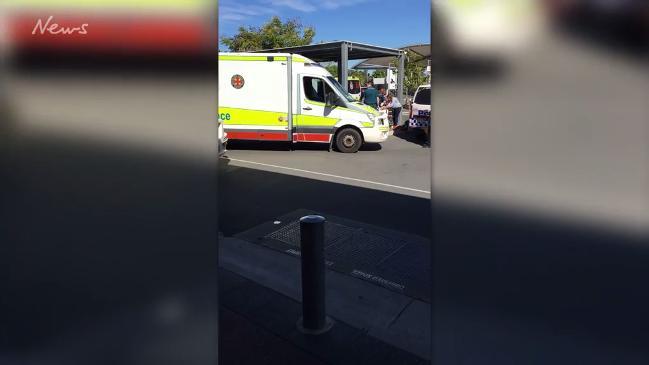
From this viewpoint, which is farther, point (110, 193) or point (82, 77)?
point (110, 193)

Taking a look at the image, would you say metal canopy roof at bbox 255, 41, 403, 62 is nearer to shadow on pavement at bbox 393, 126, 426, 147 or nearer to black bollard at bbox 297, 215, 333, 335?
shadow on pavement at bbox 393, 126, 426, 147

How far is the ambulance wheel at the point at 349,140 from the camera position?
499 inches

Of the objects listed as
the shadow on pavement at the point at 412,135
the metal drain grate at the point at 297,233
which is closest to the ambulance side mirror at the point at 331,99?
the shadow on pavement at the point at 412,135

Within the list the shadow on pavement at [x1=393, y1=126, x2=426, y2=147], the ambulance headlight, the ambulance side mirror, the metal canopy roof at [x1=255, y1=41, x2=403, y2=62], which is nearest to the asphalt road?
the shadow on pavement at [x1=393, y1=126, x2=426, y2=147]

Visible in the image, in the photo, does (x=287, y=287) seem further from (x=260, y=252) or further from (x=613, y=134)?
(x=613, y=134)

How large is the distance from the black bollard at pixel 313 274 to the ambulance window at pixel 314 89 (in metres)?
9.39

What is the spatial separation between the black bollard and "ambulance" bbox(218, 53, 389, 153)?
923 centimetres

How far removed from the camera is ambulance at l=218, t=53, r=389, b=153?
41.5 feet

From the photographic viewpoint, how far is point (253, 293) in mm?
4277

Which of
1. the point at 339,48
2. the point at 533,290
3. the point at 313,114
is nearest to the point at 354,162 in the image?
the point at 313,114

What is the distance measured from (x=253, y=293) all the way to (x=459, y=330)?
2.68 meters

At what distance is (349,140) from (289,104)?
176 centimetres

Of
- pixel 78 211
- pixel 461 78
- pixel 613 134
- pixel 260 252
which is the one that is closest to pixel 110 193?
pixel 78 211

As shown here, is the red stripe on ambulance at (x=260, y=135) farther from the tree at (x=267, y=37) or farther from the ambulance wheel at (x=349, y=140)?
the tree at (x=267, y=37)
